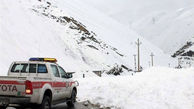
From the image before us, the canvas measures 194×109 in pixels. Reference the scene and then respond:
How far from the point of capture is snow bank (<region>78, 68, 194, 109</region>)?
14.1 metres

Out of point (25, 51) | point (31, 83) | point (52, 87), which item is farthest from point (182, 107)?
point (25, 51)

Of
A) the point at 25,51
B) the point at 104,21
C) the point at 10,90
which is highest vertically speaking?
the point at 104,21

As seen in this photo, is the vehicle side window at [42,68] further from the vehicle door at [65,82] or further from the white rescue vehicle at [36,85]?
the vehicle door at [65,82]

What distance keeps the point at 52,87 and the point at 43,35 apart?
48.5m

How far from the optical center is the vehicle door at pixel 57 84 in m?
12.2

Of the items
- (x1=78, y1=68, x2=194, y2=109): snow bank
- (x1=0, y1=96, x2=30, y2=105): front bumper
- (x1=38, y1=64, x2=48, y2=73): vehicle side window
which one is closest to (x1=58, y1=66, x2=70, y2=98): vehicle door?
(x1=38, y1=64, x2=48, y2=73): vehicle side window

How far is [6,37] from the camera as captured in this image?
4953 cm

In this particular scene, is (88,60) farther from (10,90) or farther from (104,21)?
(104,21)

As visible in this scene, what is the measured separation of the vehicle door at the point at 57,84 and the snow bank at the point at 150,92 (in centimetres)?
314

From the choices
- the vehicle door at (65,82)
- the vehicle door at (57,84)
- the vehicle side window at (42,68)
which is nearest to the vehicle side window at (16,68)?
the vehicle side window at (42,68)

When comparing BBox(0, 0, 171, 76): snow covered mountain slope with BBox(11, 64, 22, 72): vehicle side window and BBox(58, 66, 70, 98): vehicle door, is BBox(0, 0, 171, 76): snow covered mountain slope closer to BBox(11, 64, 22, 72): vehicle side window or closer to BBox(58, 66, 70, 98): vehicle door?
BBox(58, 66, 70, 98): vehicle door

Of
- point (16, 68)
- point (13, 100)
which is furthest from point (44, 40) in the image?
point (13, 100)

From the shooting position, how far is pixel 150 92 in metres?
15.4

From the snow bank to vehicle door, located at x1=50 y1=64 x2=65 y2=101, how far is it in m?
3.14
